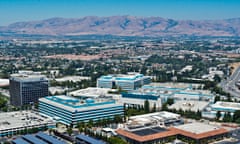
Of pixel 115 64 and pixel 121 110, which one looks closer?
pixel 121 110

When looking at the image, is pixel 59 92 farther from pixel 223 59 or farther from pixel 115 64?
pixel 223 59

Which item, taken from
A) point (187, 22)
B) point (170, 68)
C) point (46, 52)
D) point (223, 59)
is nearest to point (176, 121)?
point (170, 68)

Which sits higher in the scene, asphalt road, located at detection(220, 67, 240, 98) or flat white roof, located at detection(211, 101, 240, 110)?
flat white roof, located at detection(211, 101, 240, 110)

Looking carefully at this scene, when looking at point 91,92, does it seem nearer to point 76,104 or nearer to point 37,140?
point 76,104

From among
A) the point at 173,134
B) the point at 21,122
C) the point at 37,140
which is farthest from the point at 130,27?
the point at 37,140

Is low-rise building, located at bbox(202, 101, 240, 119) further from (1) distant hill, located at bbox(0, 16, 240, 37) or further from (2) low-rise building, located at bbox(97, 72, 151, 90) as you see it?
(1) distant hill, located at bbox(0, 16, 240, 37)

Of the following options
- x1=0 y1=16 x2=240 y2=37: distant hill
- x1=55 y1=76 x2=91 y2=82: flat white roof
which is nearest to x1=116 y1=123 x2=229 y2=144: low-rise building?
x1=55 y1=76 x2=91 y2=82: flat white roof
